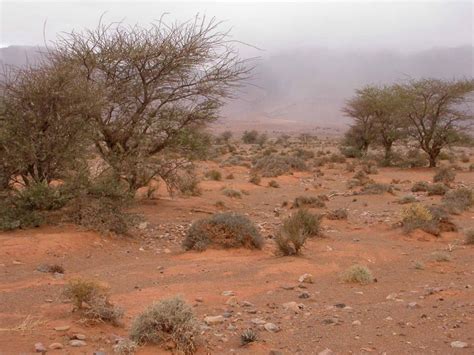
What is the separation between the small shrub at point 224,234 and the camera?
10.9 metres

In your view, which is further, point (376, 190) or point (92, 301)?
point (376, 190)

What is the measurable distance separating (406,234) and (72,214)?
25.8 feet

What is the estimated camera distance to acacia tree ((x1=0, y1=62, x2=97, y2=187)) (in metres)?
11.8

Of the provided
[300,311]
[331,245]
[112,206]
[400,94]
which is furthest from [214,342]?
[400,94]

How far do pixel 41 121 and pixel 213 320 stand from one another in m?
7.85

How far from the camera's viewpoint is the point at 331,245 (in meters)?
11.6

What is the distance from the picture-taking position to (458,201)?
55.8 feet

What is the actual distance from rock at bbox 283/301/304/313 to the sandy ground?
0.05 metres

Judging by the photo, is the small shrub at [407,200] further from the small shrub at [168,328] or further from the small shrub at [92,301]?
the small shrub at [168,328]

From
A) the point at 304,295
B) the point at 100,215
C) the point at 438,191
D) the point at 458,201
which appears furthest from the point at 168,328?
the point at 438,191

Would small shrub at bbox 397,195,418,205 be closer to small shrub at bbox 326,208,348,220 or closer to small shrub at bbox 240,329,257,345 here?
small shrub at bbox 326,208,348,220

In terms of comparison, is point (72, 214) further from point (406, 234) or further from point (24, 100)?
point (406, 234)

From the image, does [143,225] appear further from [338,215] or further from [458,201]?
[458,201]

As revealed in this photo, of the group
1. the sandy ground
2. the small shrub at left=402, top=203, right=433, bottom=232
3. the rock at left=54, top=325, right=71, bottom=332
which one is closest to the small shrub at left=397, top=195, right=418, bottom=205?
the sandy ground
